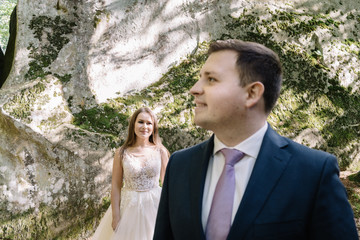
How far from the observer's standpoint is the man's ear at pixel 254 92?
1713 millimetres

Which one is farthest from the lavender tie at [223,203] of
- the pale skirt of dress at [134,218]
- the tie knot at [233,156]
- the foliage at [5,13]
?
the foliage at [5,13]

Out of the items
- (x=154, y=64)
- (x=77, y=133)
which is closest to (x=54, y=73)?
(x=77, y=133)

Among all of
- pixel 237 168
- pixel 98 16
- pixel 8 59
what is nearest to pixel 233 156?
pixel 237 168

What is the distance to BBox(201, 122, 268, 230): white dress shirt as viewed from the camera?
1.63m

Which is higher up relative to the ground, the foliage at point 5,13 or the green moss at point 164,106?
the foliage at point 5,13

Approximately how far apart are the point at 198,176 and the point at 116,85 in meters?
5.27

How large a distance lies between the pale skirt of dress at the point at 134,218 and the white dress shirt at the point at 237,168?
298cm

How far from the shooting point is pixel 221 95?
66.2 inches

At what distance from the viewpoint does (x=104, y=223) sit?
466 centimetres

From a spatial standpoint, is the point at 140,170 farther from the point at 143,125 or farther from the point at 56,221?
the point at 56,221

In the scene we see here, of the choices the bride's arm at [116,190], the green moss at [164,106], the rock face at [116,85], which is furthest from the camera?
the green moss at [164,106]

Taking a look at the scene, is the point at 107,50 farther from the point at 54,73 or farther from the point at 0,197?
the point at 0,197

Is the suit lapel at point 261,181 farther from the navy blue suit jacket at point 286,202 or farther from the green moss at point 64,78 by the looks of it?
the green moss at point 64,78

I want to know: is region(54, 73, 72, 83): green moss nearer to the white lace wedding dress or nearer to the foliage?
the white lace wedding dress
